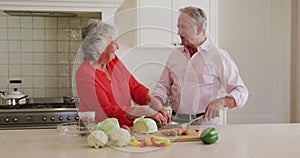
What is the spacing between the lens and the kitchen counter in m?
1.40

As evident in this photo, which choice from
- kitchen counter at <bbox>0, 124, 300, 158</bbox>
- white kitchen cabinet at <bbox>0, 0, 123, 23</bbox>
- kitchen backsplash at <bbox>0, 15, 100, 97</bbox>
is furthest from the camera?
kitchen backsplash at <bbox>0, 15, 100, 97</bbox>

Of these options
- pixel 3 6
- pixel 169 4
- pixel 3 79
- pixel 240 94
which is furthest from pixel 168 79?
pixel 3 79

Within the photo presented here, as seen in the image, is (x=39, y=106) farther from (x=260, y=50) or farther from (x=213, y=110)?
(x=260, y=50)

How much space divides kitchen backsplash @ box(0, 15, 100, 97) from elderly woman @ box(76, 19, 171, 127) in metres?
1.62

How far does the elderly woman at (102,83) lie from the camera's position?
1.74 meters

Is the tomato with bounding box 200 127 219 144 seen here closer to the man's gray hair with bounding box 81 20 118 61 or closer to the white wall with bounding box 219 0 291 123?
the man's gray hair with bounding box 81 20 118 61

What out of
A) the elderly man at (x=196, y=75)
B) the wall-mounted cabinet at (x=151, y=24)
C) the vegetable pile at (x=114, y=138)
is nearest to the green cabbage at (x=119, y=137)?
the vegetable pile at (x=114, y=138)

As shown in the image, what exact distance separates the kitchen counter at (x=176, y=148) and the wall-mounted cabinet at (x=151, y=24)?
1.51 meters

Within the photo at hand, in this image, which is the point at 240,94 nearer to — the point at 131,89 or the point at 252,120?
the point at 131,89

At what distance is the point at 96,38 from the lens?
5.81 feet

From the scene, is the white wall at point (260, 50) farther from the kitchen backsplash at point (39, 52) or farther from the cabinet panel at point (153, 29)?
the kitchen backsplash at point (39, 52)

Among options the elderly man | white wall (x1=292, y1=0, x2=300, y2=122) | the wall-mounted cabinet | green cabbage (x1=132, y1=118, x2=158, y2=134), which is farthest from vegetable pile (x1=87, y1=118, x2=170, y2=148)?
white wall (x1=292, y1=0, x2=300, y2=122)

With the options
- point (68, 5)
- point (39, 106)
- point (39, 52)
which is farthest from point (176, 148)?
point (39, 52)

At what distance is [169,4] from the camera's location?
10.5 ft
